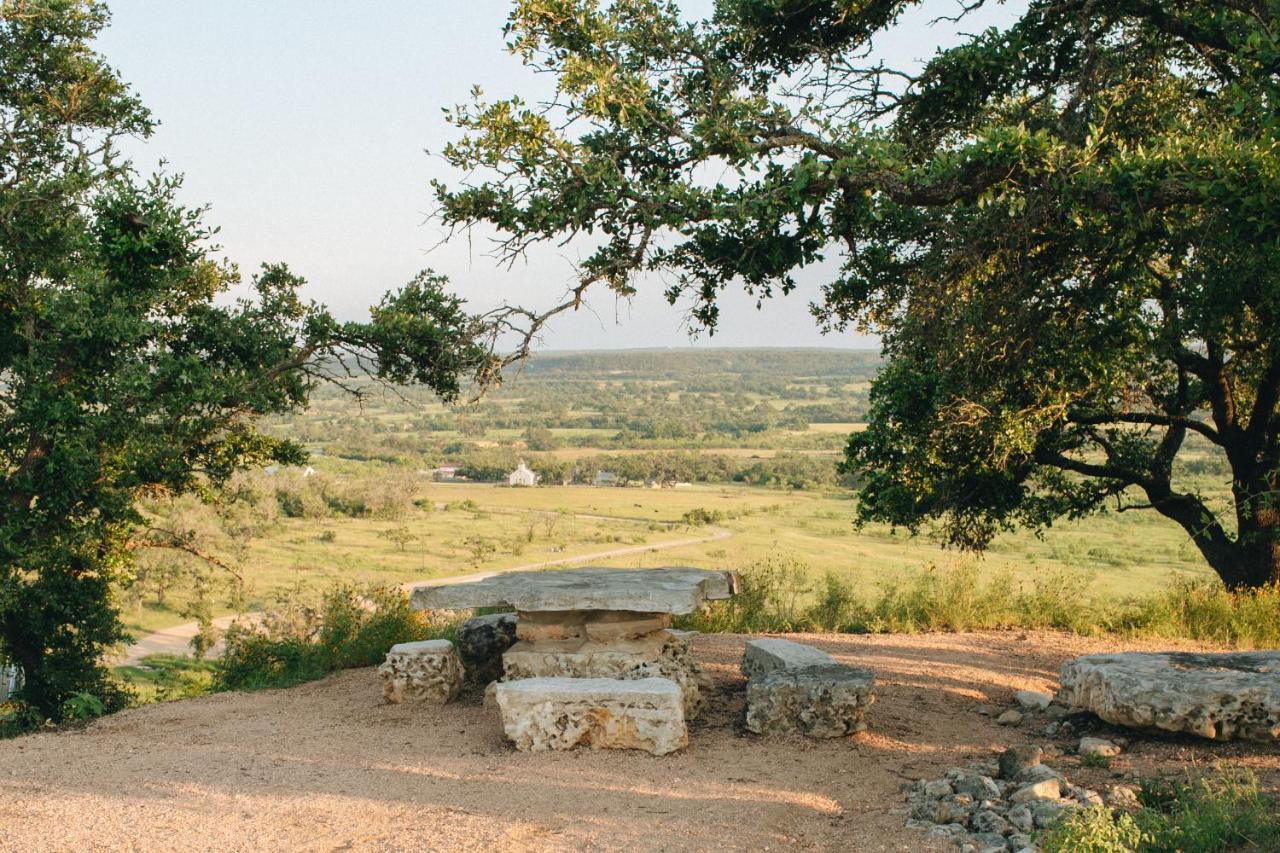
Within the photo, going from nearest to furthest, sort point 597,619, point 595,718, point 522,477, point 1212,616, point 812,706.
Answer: point 595,718 < point 812,706 < point 597,619 < point 1212,616 < point 522,477

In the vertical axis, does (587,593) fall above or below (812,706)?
above

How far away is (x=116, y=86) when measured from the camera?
43.9 feet

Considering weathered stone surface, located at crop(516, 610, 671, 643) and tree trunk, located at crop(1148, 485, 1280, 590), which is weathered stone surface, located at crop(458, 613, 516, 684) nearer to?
weathered stone surface, located at crop(516, 610, 671, 643)

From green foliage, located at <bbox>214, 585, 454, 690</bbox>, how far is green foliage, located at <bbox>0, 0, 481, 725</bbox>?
5.04 ft

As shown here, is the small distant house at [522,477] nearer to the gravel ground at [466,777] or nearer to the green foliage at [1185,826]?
the gravel ground at [466,777]

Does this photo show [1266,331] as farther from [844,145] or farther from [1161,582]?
[1161,582]

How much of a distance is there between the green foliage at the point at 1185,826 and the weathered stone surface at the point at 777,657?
324 centimetres

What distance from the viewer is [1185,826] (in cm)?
569

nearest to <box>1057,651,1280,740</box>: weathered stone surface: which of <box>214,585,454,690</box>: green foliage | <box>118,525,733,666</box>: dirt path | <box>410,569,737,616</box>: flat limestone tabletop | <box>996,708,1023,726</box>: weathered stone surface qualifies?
<box>996,708,1023,726</box>: weathered stone surface

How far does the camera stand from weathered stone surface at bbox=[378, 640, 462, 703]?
9.61 meters

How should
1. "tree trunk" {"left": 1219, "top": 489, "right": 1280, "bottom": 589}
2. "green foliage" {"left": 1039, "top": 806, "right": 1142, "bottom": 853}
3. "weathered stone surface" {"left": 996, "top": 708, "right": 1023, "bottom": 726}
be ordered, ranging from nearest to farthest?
"green foliage" {"left": 1039, "top": 806, "right": 1142, "bottom": 853} < "weathered stone surface" {"left": 996, "top": 708, "right": 1023, "bottom": 726} < "tree trunk" {"left": 1219, "top": 489, "right": 1280, "bottom": 589}

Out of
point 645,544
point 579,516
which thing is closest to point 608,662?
point 645,544

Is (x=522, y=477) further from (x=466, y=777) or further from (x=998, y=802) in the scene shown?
(x=998, y=802)

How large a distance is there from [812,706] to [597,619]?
2176 mm
